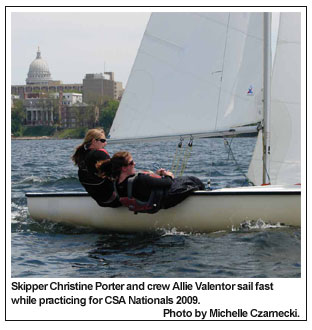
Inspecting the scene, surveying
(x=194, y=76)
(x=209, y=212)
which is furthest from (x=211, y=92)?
(x=209, y=212)

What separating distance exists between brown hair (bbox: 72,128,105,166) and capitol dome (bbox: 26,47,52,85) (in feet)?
419

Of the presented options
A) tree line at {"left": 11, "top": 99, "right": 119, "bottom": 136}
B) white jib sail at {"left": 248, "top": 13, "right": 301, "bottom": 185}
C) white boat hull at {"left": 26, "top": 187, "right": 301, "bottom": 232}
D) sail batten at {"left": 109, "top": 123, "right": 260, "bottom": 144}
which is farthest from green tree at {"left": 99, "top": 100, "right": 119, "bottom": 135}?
white boat hull at {"left": 26, "top": 187, "right": 301, "bottom": 232}

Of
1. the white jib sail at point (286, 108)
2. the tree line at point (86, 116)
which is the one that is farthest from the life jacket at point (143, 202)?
the tree line at point (86, 116)

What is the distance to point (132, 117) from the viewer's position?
8328mm

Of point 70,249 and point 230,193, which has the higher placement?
point 230,193

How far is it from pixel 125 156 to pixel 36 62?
13105 cm

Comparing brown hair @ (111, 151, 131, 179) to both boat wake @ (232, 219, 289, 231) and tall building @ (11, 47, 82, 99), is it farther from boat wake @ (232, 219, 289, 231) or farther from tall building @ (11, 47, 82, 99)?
tall building @ (11, 47, 82, 99)

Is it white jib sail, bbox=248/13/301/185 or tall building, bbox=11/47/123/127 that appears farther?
tall building, bbox=11/47/123/127

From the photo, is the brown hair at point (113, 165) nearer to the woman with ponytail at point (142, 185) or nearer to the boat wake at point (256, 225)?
the woman with ponytail at point (142, 185)

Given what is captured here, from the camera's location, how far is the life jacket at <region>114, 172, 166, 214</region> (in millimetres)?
6863

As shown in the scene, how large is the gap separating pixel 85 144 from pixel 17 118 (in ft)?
309
